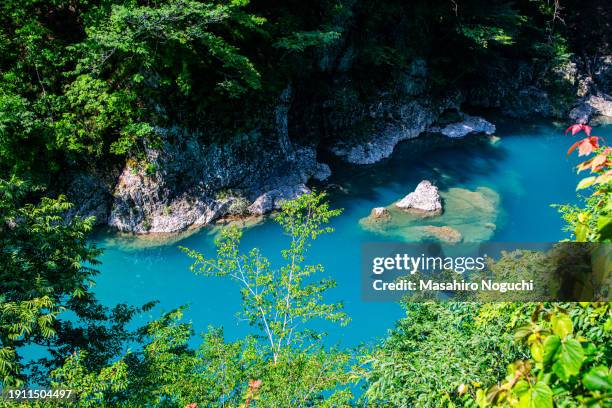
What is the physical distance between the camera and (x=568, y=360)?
1336mm

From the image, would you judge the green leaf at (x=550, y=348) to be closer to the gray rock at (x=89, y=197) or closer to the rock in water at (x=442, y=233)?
the rock in water at (x=442, y=233)

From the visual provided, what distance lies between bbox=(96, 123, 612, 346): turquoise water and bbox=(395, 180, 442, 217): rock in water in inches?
27.4

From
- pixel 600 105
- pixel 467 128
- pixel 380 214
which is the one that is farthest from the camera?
pixel 600 105

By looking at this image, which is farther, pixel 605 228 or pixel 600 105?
pixel 600 105

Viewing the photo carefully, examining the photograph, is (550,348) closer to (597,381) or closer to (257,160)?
(597,381)

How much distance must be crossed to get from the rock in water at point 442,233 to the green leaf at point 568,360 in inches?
486

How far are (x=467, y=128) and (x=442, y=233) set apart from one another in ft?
31.6

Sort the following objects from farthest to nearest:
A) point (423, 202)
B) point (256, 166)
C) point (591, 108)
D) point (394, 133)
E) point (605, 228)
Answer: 1. point (591, 108)
2. point (394, 133)
3. point (256, 166)
4. point (423, 202)
5. point (605, 228)

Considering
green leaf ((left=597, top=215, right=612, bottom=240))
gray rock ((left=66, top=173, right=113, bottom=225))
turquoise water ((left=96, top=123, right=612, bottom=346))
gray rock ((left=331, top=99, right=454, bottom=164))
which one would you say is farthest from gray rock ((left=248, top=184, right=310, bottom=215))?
green leaf ((left=597, top=215, right=612, bottom=240))

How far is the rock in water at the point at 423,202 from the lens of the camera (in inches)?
572

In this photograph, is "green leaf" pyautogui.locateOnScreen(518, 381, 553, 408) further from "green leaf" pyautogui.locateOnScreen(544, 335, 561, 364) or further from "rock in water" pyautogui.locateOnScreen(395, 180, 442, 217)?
"rock in water" pyautogui.locateOnScreen(395, 180, 442, 217)

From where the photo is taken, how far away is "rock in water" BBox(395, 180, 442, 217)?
14.5 metres

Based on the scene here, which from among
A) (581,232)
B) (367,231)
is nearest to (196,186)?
(367,231)

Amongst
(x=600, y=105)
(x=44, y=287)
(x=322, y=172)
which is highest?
(x=600, y=105)
